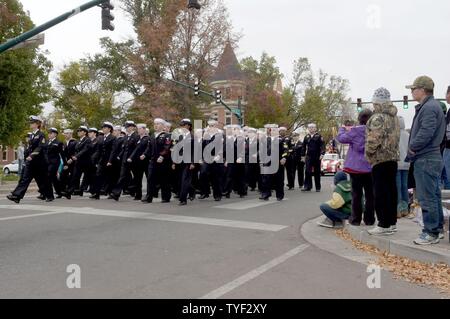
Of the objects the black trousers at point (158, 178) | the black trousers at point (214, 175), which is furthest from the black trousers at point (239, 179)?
the black trousers at point (158, 178)

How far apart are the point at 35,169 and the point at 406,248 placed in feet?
30.8

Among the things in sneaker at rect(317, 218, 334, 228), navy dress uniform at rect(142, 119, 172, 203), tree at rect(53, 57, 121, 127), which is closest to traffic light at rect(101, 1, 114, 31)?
navy dress uniform at rect(142, 119, 172, 203)

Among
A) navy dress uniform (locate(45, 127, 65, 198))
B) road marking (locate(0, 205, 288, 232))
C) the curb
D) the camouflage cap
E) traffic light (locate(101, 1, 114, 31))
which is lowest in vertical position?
road marking (locate(0, 205, 288, 232))

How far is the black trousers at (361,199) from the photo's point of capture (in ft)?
25.5

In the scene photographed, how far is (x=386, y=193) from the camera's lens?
268 inches

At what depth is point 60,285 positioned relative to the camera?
15.3 feet

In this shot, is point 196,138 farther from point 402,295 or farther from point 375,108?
point 402,295

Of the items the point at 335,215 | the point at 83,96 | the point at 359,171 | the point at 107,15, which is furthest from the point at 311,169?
the point at 83,96

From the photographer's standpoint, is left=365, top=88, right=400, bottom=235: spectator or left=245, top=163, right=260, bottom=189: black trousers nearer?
left=365, top=88, right=400, bottom=235: spectator

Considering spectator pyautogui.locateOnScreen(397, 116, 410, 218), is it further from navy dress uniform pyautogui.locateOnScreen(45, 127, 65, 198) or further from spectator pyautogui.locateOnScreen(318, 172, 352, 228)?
navy dress uniform pyautogui.locateOnScreen(45, 127, 65, 198)

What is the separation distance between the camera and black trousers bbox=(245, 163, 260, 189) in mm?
15818

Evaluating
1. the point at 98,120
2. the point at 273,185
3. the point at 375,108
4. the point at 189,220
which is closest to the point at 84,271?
the point at 189,220

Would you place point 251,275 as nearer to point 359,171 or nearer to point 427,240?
point 427,240

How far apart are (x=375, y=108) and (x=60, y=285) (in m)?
4.97
